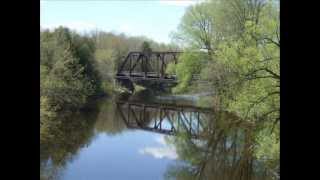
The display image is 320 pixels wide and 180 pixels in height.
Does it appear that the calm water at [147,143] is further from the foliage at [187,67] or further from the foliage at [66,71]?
the foliage at [187,67]

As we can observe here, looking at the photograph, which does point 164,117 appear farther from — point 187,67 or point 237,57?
point 237,57

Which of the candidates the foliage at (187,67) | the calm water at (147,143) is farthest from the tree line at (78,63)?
the foliage at (187,67)

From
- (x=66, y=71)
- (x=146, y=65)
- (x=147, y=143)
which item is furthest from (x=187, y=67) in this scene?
(x=66, y=71)

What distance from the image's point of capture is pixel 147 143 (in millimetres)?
7008

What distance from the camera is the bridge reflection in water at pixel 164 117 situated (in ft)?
23.1

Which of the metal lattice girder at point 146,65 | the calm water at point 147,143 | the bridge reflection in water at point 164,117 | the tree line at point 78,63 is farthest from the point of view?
the bridge reflection in water at point 164,117

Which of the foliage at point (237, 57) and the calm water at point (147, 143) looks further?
the calm water at point (147, 143)

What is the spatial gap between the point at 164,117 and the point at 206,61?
70.3 inches

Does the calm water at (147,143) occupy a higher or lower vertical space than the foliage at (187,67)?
lower

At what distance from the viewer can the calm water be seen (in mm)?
5508

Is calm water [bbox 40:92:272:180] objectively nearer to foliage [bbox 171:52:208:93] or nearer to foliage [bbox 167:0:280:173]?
foliage [bbox 167:0:280:173]

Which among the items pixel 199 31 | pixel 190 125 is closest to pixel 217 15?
pixel 199 31
